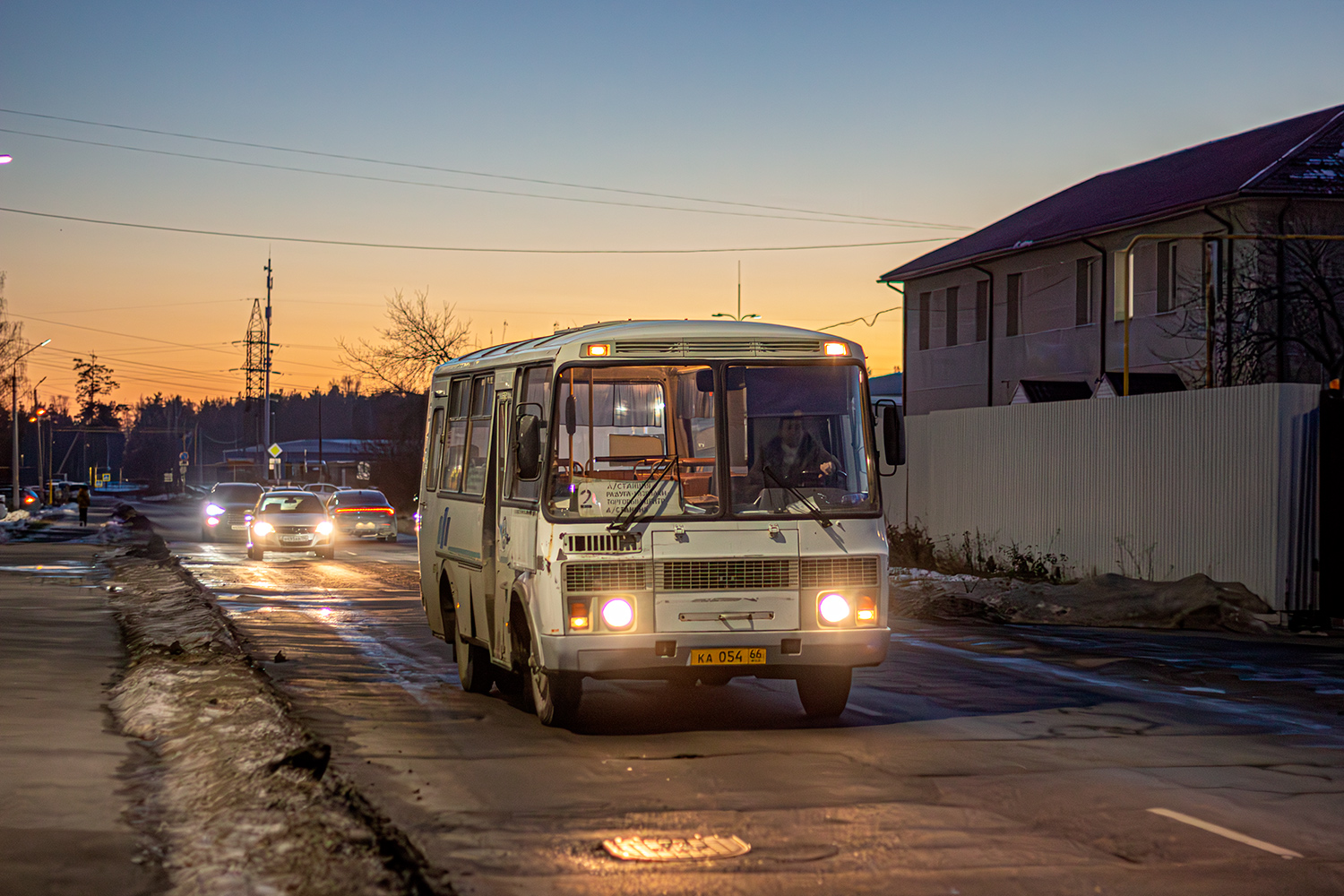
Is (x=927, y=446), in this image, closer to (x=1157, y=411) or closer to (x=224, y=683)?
(x=1157, y=411)

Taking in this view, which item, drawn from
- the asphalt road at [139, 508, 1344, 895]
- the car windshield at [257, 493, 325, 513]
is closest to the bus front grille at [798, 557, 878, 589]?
the asphalt road at [139, 508, 1344, 895]

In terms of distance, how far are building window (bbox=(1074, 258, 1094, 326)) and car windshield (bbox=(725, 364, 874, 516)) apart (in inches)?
1148

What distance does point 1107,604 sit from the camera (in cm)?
1833

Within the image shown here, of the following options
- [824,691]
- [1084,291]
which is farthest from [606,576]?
[1084,291]

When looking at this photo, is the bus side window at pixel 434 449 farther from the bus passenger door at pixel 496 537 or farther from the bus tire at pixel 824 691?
the bus tire at pixel 824 691

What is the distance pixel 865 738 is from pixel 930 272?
36.2 m

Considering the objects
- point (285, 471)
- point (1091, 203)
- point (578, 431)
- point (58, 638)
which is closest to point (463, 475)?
point (578, 431)

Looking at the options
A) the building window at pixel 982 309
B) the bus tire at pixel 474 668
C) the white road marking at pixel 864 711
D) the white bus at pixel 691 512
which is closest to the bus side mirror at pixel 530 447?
the white bus at pixel 691 512

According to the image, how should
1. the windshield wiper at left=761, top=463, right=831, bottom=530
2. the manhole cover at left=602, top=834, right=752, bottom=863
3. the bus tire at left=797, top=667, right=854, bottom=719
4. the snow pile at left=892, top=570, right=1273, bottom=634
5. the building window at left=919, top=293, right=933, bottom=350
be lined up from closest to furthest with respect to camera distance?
the manhole cover at left=602, top=834, right=752, bottom=863
the windshield wiper at left=761, top=463, right=831, bottom=530
the bus tire at left=797, top=667, right=854, bottom=719
the snow pile at left=892, top=570, right=1273, bottom=634
the building window at left=919, top=293, right=933, bottom=350

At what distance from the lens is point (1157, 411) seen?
772 inches

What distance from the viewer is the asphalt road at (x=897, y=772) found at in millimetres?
6520

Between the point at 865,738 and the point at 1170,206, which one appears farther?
the point at 1170,206

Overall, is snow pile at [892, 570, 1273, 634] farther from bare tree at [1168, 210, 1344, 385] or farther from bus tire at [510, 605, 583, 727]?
bare tree at [1168, 210, 1344, 385]

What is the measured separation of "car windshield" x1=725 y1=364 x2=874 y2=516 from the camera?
10.1 m
